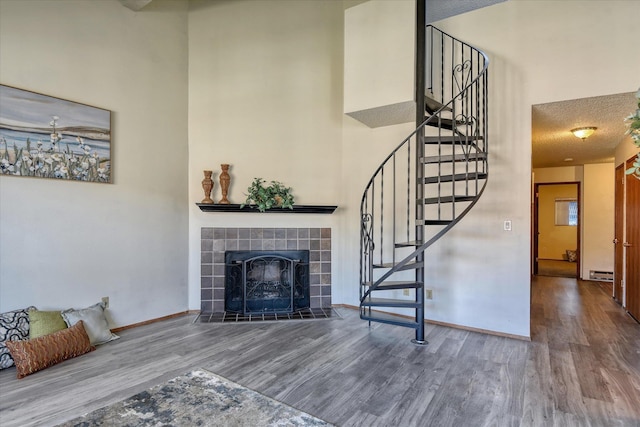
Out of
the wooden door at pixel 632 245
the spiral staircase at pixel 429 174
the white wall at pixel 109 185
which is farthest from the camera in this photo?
the wooden door at pixel 632 245

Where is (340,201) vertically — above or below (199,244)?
above

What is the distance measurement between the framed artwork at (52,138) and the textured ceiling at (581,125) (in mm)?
4518

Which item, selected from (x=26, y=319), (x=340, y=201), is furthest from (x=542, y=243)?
(x=26, y=319)

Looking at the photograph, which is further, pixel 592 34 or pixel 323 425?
pixel 592 34

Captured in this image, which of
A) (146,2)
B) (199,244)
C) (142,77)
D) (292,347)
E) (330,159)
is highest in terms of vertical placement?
(146,2)

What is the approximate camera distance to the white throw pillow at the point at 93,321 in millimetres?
3076

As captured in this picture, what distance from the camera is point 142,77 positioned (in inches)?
151

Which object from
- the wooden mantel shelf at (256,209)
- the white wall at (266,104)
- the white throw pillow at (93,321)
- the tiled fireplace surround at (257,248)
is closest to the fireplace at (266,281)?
the tiled fireplace surround at (257,248)

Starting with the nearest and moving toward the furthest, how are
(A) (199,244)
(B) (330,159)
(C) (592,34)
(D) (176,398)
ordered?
(D) (176,398)
(C) (592,34)
(A) (199,244)
(B) (330,159)

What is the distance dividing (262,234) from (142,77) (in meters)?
2.32

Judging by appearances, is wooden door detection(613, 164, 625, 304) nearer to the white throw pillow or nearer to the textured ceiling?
the textured ceiling

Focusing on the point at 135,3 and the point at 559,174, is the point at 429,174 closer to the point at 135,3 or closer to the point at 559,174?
the point at 135,3

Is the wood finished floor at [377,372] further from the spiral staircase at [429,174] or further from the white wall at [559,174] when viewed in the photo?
the white wall at [559,174]

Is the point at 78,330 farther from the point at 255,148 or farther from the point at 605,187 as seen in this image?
the point at 605,187
